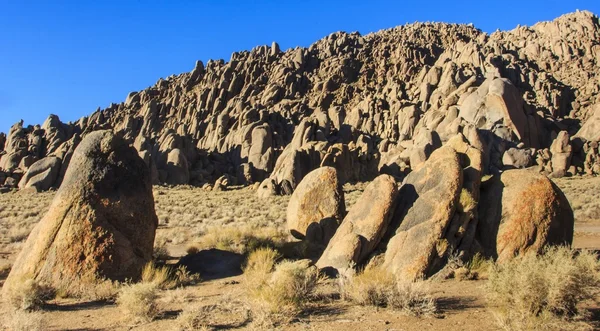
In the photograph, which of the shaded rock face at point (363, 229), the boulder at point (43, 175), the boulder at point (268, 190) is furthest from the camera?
the boulder at point (43, 175)

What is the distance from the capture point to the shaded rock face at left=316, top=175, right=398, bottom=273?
910 centimetres

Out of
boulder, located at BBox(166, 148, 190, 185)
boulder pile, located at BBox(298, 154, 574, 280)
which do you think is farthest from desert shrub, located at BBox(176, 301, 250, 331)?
boulder, located at BBox(166, 148, 190, 185)

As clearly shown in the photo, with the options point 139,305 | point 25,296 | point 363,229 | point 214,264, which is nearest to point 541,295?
point 363,229

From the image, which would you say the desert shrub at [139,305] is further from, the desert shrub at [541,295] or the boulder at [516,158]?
the boulder at [516,158]

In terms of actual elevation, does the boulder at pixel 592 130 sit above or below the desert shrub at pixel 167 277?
above

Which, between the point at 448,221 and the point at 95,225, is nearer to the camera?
the point at 95,225

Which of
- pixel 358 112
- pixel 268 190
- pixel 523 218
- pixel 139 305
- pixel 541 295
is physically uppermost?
pixel 358 112

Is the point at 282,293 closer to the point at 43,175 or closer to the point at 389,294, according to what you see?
the point at 389,294

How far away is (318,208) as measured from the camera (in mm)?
14164

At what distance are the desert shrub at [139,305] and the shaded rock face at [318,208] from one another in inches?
275

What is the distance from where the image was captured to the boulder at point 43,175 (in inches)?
1777

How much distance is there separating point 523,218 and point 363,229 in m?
3.43

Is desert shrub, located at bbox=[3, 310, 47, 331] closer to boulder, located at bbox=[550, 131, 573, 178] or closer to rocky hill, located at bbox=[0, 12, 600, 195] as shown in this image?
rocky hill, located at bbox=[0, 12, 600, 195]

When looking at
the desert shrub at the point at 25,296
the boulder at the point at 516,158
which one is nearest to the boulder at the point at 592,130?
the boulder at the point at 516,158
